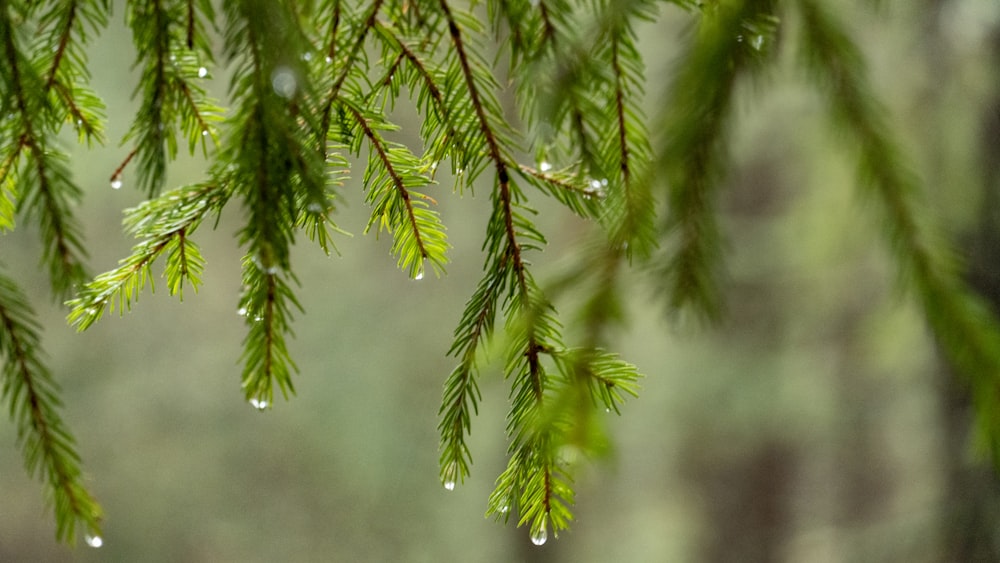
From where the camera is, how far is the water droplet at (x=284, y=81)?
2.31 ft

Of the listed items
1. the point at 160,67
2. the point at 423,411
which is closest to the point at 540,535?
the point at 160,67

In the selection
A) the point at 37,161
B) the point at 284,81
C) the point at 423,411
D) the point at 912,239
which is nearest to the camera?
the point at 912,239

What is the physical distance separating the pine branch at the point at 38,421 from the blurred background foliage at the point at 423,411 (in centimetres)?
469

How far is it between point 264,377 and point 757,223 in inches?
233

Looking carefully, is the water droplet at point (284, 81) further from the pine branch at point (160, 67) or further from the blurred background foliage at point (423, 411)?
the blurred background foliage at point (423, 411)

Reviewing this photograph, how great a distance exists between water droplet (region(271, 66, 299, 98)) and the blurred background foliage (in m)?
4.65

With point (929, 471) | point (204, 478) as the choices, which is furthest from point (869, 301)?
point (204, 478)

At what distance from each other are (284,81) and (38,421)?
55 centimetres

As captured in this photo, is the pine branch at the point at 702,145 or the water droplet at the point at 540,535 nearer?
the pine branch at the point at 702,145

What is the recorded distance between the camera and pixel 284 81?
707 millimetres

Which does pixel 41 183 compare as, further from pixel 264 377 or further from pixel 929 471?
pixel 929 471

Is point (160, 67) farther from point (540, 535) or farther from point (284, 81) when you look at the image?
point (540, 535)

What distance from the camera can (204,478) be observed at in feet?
27.0

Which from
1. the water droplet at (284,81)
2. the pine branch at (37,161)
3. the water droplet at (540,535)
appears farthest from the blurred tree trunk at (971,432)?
the pine branch at (37,161)
